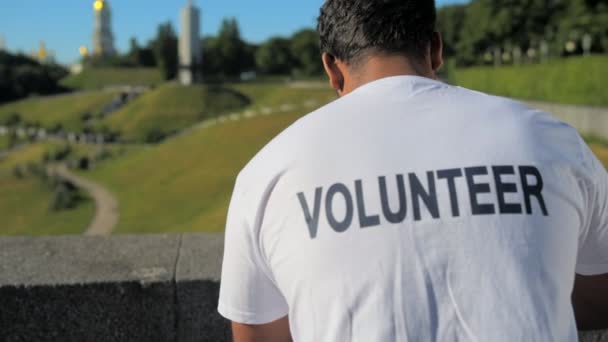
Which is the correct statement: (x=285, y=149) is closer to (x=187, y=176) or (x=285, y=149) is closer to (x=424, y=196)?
(x=424, y=196)

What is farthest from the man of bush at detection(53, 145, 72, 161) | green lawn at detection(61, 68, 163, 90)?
green lawn at detection(61, 68, 163, 90)

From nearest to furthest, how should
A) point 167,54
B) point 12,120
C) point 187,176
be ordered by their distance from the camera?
1. point 187,176
2. point 12,120
3. point 167,54

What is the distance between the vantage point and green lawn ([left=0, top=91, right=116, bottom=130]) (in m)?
73.3

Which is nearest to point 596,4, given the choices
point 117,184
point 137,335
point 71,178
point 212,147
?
point 212,147

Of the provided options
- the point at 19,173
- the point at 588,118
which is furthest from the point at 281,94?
the point at 588,118

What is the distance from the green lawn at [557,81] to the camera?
2022cm

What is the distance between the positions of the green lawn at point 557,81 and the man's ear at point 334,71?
19.7 meters

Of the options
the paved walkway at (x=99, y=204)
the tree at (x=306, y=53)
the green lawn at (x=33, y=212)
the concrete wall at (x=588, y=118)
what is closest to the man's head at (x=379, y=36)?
the concrete wall at (x=588, y=118)

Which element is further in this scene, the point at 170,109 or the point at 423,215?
the point at 170,109

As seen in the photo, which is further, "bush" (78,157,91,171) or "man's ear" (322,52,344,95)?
"bush" (78,157,91,171)

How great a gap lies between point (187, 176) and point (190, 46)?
40.9 meters

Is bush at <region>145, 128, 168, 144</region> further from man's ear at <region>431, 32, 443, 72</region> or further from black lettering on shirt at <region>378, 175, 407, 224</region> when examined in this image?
black lettering on shirt at <region>378, 175, 407, 224</region>

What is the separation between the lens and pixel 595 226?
1.35 m

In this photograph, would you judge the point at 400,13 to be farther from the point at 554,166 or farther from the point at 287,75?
the point at 287,75
